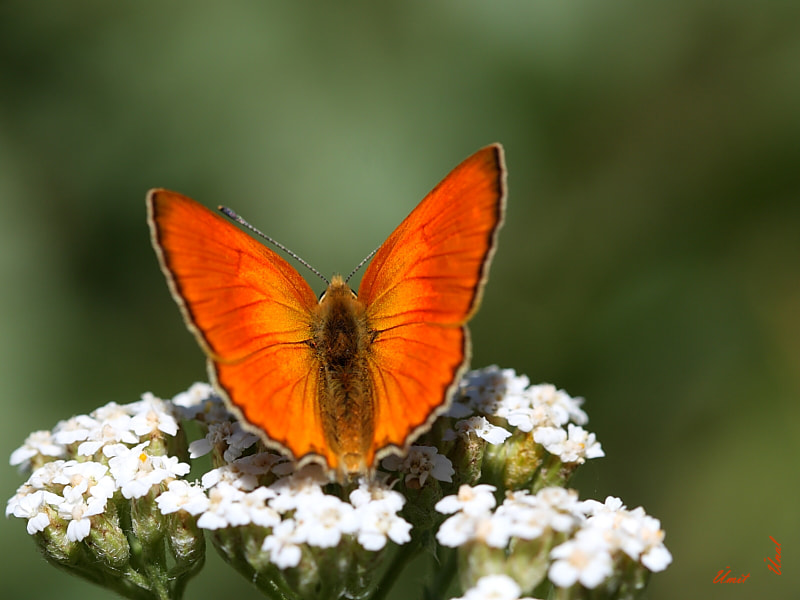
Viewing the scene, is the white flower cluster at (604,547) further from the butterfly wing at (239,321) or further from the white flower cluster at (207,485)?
the butterfly wing at (239,321)

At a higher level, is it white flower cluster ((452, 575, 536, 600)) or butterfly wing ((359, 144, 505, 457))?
butterfly wing ((359, 144, 505, 457))

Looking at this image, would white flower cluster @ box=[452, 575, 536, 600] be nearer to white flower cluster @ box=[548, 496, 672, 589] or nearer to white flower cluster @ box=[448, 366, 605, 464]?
white flower cluster @ box=[548, 496, 672, 589]

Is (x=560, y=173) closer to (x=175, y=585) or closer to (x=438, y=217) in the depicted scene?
(x=438, y=217)

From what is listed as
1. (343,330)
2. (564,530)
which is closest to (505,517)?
(564,530)
